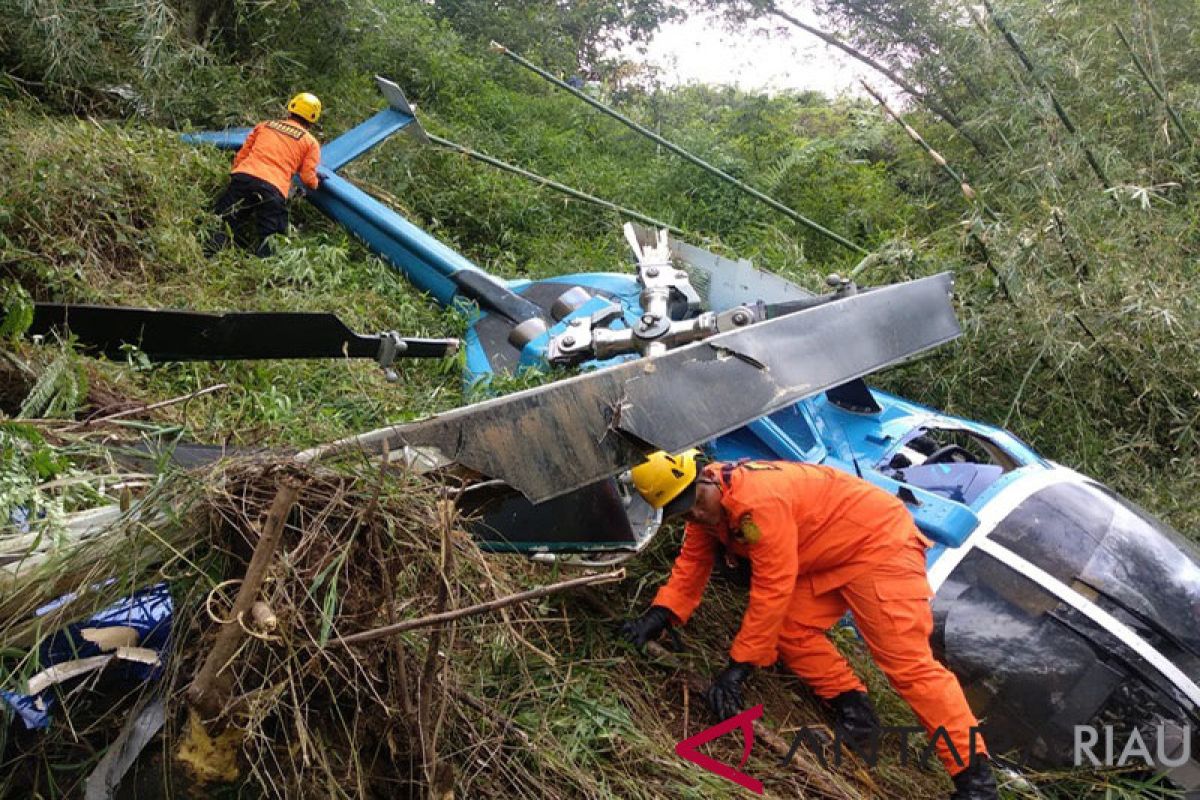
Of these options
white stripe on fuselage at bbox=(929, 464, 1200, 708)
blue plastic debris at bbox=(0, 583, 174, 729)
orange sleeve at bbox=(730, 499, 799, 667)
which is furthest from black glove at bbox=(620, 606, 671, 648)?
blue plastic debris at bbox=(0, 583, 174, 729)

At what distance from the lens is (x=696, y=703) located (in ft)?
11.2

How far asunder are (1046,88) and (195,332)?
6.02m

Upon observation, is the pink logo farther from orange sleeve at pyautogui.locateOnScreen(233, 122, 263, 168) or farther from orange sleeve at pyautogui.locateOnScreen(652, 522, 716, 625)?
orange sleeve at pyautogui.locateOnScreen(233, 122, 263, 168)

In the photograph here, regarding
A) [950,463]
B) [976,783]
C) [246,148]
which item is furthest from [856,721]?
[246,148]

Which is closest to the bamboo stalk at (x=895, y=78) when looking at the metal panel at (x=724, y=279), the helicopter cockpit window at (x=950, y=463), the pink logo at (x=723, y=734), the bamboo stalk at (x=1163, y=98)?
the bamboo stalk at (x=1163, y=98)

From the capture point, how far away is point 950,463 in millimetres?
4305

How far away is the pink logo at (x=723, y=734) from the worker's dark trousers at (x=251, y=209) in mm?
4329

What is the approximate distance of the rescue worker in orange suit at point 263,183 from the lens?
20.3ft

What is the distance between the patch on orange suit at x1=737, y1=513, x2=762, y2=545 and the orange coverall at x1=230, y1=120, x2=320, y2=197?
4180 mm

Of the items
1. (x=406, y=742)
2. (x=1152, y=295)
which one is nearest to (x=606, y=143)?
(x=1152, y=295)

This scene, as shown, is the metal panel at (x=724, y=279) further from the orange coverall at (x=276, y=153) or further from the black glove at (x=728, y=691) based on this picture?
the black glove at (x=728, y=691)

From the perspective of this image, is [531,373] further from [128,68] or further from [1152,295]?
[128,68]

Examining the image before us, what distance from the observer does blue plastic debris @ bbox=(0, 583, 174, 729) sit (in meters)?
1.96

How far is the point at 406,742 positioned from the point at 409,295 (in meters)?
4.23
